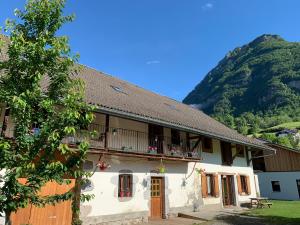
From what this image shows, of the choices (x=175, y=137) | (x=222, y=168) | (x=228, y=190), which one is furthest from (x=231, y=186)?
(x=175, y=137)

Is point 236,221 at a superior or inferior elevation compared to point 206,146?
inferior

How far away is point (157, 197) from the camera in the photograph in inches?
564

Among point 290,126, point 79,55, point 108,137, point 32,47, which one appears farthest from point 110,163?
point 290,126

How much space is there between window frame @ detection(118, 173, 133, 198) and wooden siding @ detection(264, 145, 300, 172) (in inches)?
860

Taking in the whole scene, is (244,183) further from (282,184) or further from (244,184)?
(282,184)

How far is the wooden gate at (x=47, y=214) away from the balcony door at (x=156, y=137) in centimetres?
514

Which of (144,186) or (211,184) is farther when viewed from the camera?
(211,184)

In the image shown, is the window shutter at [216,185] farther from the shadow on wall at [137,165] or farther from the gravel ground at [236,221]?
the gravel ground at [236,221]

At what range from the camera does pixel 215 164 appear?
1855 cm

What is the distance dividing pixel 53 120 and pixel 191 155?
1171cm

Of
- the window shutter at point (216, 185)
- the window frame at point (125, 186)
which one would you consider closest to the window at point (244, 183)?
the window shutter at point (216, 185)

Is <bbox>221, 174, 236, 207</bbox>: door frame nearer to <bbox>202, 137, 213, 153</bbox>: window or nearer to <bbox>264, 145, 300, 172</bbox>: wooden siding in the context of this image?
<bbox>202, 137, 213, 153</bbox>: window

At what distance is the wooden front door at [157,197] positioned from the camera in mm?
14008

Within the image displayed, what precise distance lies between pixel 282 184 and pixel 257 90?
10180cm
